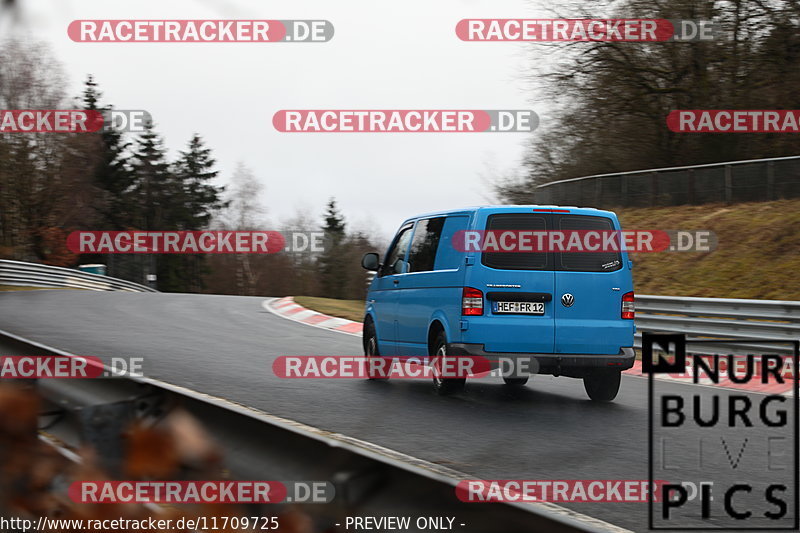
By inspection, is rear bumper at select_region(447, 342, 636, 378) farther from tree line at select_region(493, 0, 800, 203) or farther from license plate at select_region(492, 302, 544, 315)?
tree line at select_region(493, 0, 800, 203)

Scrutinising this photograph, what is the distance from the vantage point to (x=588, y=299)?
927 centimetres

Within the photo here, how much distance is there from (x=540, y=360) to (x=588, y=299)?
32.7 inches

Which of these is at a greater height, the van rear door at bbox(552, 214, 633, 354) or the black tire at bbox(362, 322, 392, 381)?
the van rear door at bbox(552, 214, 633, 354)

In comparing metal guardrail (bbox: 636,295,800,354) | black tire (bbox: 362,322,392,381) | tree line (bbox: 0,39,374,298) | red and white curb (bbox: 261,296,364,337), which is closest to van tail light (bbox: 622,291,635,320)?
metal guardrail (bbox: 636,295,800,354)

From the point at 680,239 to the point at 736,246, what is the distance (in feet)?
9.28

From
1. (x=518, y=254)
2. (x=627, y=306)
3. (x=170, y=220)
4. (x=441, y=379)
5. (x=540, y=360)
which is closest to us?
(x=540, y=360)

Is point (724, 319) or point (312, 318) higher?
point (724, 319)

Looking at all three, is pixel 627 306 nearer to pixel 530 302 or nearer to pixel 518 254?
pixel 530 302

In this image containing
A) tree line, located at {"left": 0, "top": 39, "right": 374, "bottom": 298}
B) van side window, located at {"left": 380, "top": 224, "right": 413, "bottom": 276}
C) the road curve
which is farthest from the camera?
tree line, located at {"left": 0, "top": 39, "right": 374, "bottom": 298}

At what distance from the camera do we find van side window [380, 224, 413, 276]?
10930mm

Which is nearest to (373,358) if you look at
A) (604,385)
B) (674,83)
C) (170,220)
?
(604,385)

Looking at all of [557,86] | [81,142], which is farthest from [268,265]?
[557,86]

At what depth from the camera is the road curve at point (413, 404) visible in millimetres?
6562

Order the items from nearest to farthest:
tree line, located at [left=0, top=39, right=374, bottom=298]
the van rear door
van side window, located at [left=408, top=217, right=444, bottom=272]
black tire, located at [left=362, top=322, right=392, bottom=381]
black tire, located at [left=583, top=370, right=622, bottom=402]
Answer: the van rear door, black tire, located at [left=583, top=370, right=622, bottom=402], van side window, located at [left=408, top=217, right=444, bottom=272], black tire, located at [left=362, top=322, right=392, bottom=381], tree line, located at [left=0, top=39, right=374, bottom=298]
